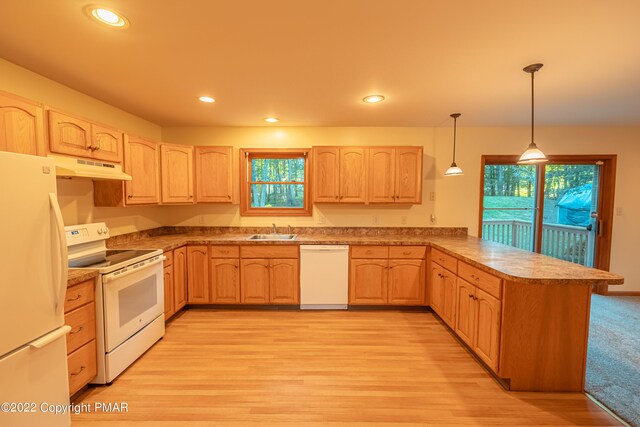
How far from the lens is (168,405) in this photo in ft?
5.68

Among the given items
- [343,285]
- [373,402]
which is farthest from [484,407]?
[343,285]

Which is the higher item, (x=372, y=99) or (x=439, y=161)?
(x=372, y=99)

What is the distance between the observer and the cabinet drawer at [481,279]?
1901 mm

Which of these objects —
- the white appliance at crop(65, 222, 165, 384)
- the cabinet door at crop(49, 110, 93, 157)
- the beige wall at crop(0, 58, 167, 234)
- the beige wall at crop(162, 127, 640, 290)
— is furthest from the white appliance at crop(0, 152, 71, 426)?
the beige wall at crop(162, 127, 640, 290)

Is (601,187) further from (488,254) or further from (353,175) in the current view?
(353,175)

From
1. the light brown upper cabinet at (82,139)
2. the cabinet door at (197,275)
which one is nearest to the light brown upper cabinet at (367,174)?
the cabinet door at (197,275)

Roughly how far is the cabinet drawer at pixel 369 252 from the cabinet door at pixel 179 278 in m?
2.03

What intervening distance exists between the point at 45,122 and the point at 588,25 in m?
3.47

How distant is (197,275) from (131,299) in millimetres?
1022

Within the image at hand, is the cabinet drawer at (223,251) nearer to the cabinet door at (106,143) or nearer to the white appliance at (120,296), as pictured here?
the white appliance at (120,296)

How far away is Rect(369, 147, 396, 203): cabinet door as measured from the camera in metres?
3.32

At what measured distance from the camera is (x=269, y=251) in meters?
3.13

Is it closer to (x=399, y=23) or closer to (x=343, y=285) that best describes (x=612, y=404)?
(x=343, y=285)

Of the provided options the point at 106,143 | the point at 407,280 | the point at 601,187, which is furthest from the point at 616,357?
the point at 106,143
